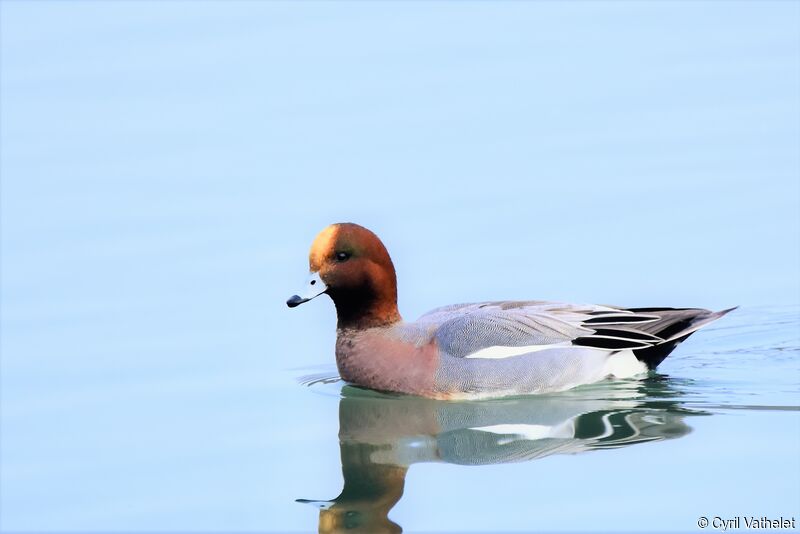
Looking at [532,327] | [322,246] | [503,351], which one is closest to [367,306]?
[322,246]

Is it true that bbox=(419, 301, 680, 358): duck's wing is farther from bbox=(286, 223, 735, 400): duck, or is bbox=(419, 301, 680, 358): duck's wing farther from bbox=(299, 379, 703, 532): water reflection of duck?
bbox=(299, 379, 703, 532): water reflection of duck

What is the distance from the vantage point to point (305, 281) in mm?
10625

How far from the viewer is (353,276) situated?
1066 cm

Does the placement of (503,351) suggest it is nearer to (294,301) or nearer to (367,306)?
(367,306)

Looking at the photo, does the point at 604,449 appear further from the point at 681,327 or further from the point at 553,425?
the point at 681,327

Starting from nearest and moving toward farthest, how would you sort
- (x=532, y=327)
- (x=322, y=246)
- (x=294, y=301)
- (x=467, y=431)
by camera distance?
(x=467, y=431), (x=294, y=301), (x=322, y=246), (x=532, y=327)

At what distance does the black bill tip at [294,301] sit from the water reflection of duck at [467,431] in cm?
72

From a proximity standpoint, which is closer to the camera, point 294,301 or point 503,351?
point 294,301

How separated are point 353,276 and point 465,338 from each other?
0.80 m

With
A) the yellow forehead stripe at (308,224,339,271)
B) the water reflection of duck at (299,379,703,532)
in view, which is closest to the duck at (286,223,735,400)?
the yellow forehead stripe at (308,224,339,271)

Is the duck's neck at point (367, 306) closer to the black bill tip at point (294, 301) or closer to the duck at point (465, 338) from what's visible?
the duck at point (465, 338)

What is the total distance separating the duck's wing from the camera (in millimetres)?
10656

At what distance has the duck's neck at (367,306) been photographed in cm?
1078

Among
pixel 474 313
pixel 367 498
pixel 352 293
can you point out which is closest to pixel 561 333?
pixel 474 313
